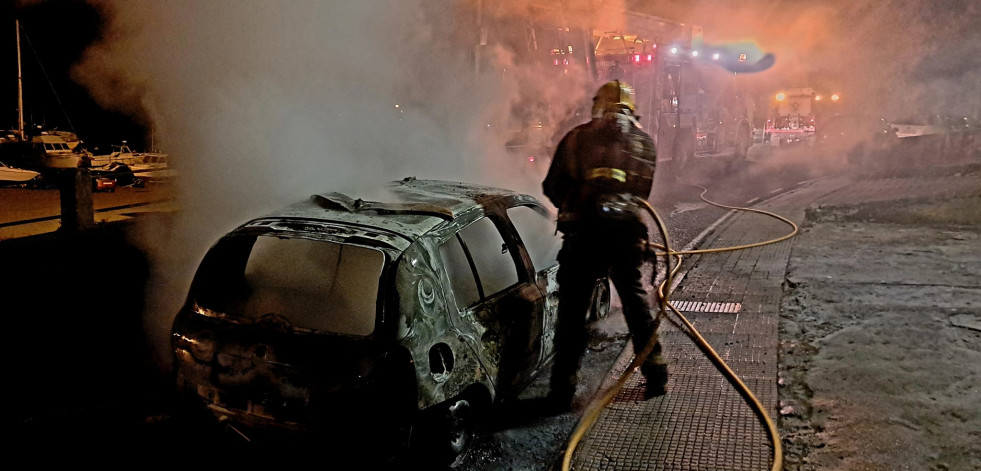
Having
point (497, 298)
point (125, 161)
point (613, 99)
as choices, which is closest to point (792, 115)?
point (125, 161)

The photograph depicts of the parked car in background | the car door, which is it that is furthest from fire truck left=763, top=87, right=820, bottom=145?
the car door

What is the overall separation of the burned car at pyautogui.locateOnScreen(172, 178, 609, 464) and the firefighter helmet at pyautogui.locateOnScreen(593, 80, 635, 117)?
0.85 metres

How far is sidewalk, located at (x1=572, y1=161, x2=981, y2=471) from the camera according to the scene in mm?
3168

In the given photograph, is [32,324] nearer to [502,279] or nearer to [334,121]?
[334,121]

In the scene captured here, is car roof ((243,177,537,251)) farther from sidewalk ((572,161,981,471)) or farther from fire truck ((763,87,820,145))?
fire truck ((763,87,820,145))

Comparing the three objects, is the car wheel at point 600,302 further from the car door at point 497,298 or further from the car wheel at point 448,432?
the car wheel at point 448,432

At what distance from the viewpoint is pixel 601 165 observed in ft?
11.8

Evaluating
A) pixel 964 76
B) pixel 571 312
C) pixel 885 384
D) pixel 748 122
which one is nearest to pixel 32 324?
pixel 571 312

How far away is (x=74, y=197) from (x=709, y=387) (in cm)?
907

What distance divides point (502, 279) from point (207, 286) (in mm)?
1522

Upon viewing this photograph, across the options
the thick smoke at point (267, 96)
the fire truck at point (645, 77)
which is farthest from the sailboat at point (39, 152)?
the fire truck at point (645, 77)

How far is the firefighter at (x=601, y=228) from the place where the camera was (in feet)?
11.8

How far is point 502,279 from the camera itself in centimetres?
367

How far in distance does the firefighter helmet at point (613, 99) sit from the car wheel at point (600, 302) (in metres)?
1.47
